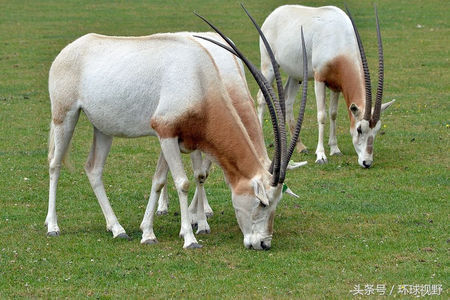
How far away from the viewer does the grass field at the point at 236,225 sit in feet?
24.0

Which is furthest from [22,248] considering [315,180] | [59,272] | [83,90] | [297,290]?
[315,180]

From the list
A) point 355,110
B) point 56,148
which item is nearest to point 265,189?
point 56,148

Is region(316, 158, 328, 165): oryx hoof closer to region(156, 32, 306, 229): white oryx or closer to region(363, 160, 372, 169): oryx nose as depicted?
region(363, 160, 372, 169): oryx nose

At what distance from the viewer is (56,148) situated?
9.14 m

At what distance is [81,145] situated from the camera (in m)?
13.9

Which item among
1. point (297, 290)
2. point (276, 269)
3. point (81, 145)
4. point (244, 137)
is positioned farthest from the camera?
point (81, 145)

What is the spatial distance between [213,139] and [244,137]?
29 cm

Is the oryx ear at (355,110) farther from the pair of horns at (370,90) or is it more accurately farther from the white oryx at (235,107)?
the white oryx at (235,107)

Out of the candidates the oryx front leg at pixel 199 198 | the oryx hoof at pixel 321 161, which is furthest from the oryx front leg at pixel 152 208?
the oryx hoof at pixel 321 161

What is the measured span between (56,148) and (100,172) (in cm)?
51

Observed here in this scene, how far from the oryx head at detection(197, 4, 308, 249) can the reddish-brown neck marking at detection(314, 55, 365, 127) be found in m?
4.22

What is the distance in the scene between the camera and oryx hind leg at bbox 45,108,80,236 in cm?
898

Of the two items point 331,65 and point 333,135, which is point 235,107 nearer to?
point 331,65

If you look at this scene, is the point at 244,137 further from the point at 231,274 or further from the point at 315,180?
the point at 315,180
